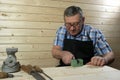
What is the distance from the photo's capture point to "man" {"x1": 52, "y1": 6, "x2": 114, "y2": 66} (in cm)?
183

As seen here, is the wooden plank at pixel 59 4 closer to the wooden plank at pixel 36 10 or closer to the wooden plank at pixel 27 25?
the wooden plank at pixel 36 10

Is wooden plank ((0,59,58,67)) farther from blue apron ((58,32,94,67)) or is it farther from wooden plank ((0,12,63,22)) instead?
blue apron ((58,32,94,67))

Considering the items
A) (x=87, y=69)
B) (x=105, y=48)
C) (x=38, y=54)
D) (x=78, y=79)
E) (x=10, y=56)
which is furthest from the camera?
(x=38, y=54)

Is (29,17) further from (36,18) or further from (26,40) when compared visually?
(26,40)

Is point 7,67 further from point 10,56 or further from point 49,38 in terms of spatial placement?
point 49,38

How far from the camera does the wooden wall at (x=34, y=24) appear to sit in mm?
2379

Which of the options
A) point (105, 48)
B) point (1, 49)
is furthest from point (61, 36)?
point (1, 49)

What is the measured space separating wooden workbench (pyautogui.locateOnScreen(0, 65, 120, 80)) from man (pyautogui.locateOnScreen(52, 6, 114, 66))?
0.48m

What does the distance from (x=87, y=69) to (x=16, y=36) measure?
1.38 metres

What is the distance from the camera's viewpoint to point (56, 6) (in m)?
2.64

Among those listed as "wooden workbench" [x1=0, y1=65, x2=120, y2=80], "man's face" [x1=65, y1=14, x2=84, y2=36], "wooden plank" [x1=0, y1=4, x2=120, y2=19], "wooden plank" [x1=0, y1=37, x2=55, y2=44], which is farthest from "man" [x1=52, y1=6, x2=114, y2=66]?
"wooden plank" [x1=0, y1=4, x2=120, y2=19]

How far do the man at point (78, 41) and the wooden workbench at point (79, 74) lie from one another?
48 centimetres

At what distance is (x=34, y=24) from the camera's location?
8.34 ft

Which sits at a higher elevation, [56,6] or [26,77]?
[56,6]
